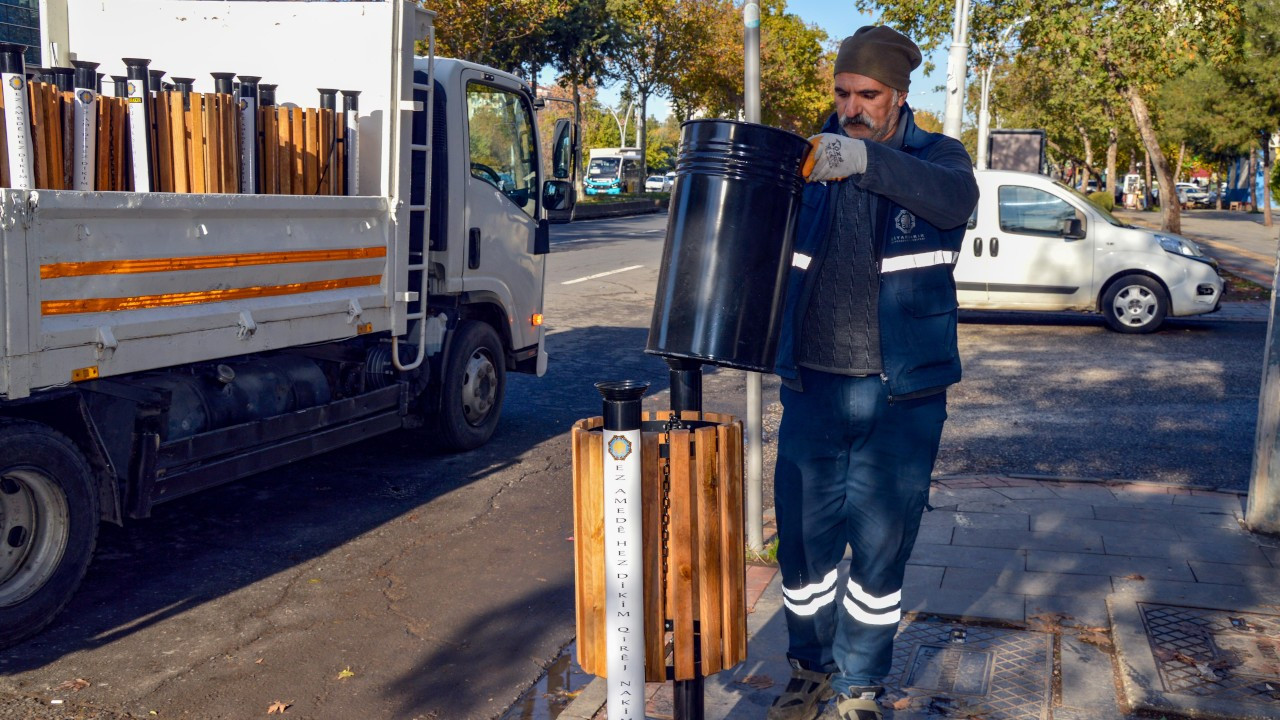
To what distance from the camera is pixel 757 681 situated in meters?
4.02

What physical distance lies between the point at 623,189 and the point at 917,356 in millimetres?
55381

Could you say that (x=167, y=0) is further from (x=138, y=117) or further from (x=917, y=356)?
(x=917, y=356)

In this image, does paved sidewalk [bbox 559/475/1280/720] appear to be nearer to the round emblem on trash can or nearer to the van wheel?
the round emblem on trash can

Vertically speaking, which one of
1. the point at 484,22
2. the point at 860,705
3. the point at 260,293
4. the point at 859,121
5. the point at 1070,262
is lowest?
the point at 860,705

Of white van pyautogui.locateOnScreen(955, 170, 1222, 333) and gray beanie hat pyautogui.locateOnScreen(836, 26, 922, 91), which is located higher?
gray beanie hat pyautogui.locateOnScreen(836, 26, 922, 91)

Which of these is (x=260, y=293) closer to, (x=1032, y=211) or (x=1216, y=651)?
(x=1216, y=651)

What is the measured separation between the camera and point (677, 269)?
114 inches

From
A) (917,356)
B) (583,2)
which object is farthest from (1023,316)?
(583,2)

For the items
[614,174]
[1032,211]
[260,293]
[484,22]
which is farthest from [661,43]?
[260,293]

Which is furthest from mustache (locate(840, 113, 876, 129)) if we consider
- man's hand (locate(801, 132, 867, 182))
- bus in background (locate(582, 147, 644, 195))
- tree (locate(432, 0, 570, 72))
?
bus in background (locate(582, 147, 644, 195))

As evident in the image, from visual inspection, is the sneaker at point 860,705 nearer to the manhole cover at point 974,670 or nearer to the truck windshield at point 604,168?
the manhole cover at point 974,670

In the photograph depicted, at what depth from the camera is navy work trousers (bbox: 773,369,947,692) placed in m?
3.50

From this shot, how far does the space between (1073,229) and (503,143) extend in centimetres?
758

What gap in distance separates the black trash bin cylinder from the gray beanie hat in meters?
0.58
